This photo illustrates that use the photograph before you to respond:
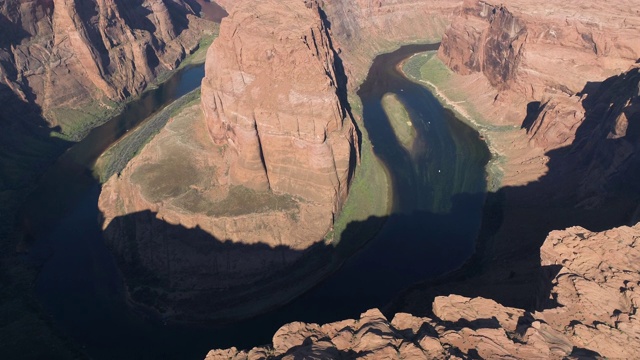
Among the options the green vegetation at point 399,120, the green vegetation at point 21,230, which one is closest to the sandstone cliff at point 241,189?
the green vegetation at point 21,230

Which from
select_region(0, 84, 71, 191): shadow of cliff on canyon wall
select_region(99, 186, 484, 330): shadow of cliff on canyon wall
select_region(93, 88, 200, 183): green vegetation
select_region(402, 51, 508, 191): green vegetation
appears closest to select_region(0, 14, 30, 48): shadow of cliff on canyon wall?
select_region(0, 84, 71, 191): shadow of cliff on canyon wall

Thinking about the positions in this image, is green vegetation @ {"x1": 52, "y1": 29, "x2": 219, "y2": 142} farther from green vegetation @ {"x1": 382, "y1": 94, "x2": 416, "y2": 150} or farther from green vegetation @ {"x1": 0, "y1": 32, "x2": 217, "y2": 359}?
green vegetation @ {"x1": 382, "y1": 94, "x2": 416, "y2": 150}

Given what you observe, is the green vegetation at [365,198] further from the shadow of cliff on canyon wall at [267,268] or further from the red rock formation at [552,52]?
the red rock formation at [552,52]

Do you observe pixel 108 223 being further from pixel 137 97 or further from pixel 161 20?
pixel 161 20

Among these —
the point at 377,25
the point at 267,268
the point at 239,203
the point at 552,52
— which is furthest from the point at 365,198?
the point at 377,25

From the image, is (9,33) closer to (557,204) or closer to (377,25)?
(377,25)

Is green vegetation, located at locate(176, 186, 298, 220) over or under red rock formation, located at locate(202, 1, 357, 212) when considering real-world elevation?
under
